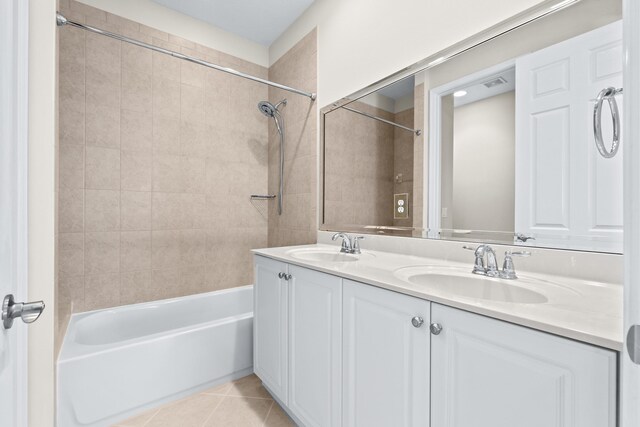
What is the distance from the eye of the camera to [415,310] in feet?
2.77

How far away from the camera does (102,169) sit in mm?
1992

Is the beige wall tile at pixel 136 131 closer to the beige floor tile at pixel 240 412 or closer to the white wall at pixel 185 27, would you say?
the white wall at pixel 185 27

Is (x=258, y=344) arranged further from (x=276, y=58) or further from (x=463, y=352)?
(x=276, y=58)

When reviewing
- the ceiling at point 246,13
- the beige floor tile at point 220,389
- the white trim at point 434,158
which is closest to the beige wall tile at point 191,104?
the ceiling at point 246,13

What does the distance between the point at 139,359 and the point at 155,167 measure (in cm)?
135

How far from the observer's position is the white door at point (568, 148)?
0.89 metres

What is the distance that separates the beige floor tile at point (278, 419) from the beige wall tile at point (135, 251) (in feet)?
4.54

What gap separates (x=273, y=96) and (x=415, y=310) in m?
2.41

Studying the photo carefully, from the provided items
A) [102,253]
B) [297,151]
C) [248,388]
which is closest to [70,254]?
[102,253]

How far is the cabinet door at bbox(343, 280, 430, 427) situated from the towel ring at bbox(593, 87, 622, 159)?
0.72m

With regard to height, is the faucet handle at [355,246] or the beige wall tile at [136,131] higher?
the beige wall tile at [136,131]

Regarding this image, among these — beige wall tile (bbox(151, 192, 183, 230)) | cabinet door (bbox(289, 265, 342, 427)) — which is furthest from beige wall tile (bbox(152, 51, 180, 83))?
cabinet door (bbox(289, 265, 342, 427))

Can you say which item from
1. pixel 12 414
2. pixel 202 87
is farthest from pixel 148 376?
pixel 202 87

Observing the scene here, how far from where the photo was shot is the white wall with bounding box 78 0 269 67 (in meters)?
2.08
